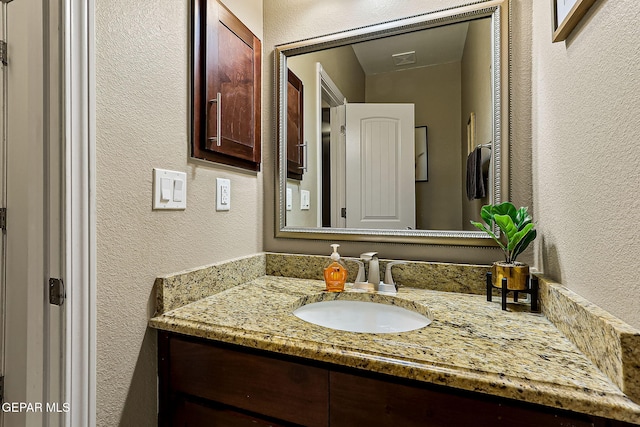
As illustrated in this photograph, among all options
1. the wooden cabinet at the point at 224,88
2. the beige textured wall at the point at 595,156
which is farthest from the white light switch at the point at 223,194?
the beige textured wall at the point at 595,156

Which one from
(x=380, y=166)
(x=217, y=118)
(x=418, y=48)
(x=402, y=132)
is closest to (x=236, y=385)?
(x=217, y=118)

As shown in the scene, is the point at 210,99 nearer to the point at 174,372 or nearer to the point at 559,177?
the point at 174,372

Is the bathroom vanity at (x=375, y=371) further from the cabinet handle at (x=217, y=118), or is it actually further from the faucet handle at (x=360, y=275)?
the cabinet handle at (x=217, y=118)

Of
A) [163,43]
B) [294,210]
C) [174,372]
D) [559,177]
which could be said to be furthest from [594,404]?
[163,43]

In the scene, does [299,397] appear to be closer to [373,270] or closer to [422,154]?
[373,270]

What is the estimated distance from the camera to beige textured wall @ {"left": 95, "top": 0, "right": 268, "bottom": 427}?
76 cm

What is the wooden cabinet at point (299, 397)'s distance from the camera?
1.89ft

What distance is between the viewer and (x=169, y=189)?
3.03 ft

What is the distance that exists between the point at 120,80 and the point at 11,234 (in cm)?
50

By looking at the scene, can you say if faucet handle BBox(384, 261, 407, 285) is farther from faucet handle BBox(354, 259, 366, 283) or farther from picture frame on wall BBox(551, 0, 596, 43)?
picture frame on wall BBox(551, 0, 596, 43)

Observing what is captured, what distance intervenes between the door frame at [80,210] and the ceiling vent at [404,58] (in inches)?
38.3

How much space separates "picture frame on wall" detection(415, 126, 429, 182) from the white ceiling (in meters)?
0.25

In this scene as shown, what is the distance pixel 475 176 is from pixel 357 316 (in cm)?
64

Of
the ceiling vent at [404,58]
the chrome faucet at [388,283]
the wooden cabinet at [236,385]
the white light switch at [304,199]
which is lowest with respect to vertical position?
the wooden cabinet at [236,385]
